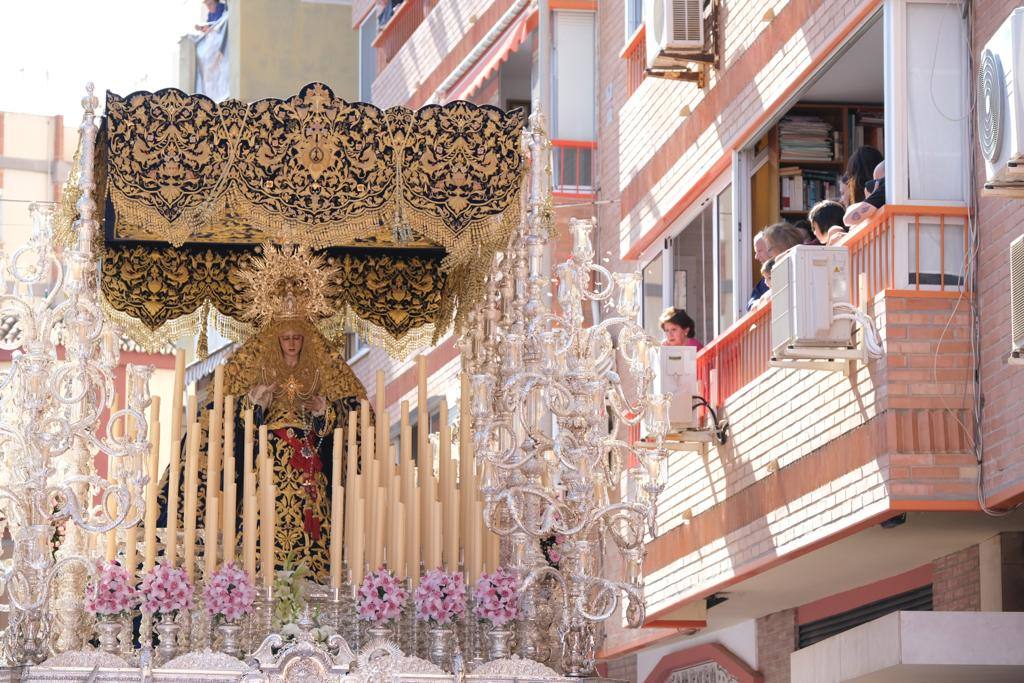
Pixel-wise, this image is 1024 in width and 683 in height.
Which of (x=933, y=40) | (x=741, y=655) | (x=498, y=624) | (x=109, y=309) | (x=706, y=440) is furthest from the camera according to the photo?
(x=741, y=655)

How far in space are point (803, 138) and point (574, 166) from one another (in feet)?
13.6

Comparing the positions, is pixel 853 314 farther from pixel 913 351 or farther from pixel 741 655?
pixel 741 655

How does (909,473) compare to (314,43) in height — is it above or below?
below

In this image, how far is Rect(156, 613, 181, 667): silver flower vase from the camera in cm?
938

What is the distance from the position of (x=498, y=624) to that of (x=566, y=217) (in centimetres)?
755

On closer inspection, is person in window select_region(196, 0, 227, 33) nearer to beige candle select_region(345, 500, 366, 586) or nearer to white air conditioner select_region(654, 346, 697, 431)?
white air conditioner select_region(654, 346, 697, 431)

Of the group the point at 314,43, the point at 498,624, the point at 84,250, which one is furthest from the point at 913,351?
the point at 314,43

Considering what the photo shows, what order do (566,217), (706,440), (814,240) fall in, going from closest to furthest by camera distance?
(814,240) → (706,440) → (566,217)

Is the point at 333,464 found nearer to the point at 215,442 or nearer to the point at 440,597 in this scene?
the point at 215,442

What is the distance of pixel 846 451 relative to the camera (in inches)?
412

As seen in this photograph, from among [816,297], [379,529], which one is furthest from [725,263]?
[379,529]

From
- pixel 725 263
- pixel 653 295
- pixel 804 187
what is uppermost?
pixel 804 187

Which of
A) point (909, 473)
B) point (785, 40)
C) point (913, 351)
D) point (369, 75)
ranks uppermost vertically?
point (369, 75)

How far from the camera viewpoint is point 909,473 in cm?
982
